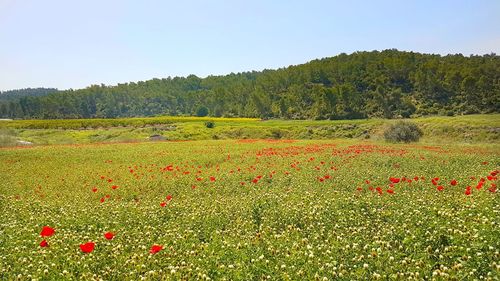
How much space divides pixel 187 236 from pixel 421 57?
566 ft

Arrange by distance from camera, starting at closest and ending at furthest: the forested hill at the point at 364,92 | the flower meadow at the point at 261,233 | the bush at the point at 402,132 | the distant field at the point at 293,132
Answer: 1. the flower meadow at the point at 261,233
2. the bush at the point at 402,132
3. the distant field at the point at 293,132
4. the forested hill at the point at 364,92

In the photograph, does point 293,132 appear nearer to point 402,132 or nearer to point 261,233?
point 402,132

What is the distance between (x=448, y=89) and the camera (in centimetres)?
11294

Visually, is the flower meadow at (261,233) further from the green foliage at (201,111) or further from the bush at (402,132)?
the green foliage at (201,111)

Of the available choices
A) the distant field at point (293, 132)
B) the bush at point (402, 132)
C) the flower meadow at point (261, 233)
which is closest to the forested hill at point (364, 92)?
the distant field at point (293, 132)

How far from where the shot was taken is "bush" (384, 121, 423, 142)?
153 ft

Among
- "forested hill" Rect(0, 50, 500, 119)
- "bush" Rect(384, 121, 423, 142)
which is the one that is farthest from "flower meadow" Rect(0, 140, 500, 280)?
"forested hill" Rect(0, 50, 500, 119)

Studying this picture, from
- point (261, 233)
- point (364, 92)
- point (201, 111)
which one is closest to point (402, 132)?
point (261, 233)

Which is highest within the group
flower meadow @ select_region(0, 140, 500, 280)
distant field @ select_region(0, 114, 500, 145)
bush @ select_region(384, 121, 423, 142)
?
flower meadow @ select_region(0, 140, 500, 280)

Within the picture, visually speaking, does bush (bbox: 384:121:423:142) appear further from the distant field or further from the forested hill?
the forested hill

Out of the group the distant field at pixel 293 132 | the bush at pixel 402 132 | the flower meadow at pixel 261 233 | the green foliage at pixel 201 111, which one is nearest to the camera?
the flower meadow at pixel 261 233

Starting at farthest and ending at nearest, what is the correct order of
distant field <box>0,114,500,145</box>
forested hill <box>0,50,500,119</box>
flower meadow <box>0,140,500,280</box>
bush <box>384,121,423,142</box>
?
forested hill <box>0,50,500,119</box>, distant field <box>0,114,500,145</box>, bush <box>384,121,423,142</box>, flower meadow <box>0,140,500,280</box>

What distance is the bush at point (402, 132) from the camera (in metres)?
46.6

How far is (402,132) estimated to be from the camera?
46625mm
